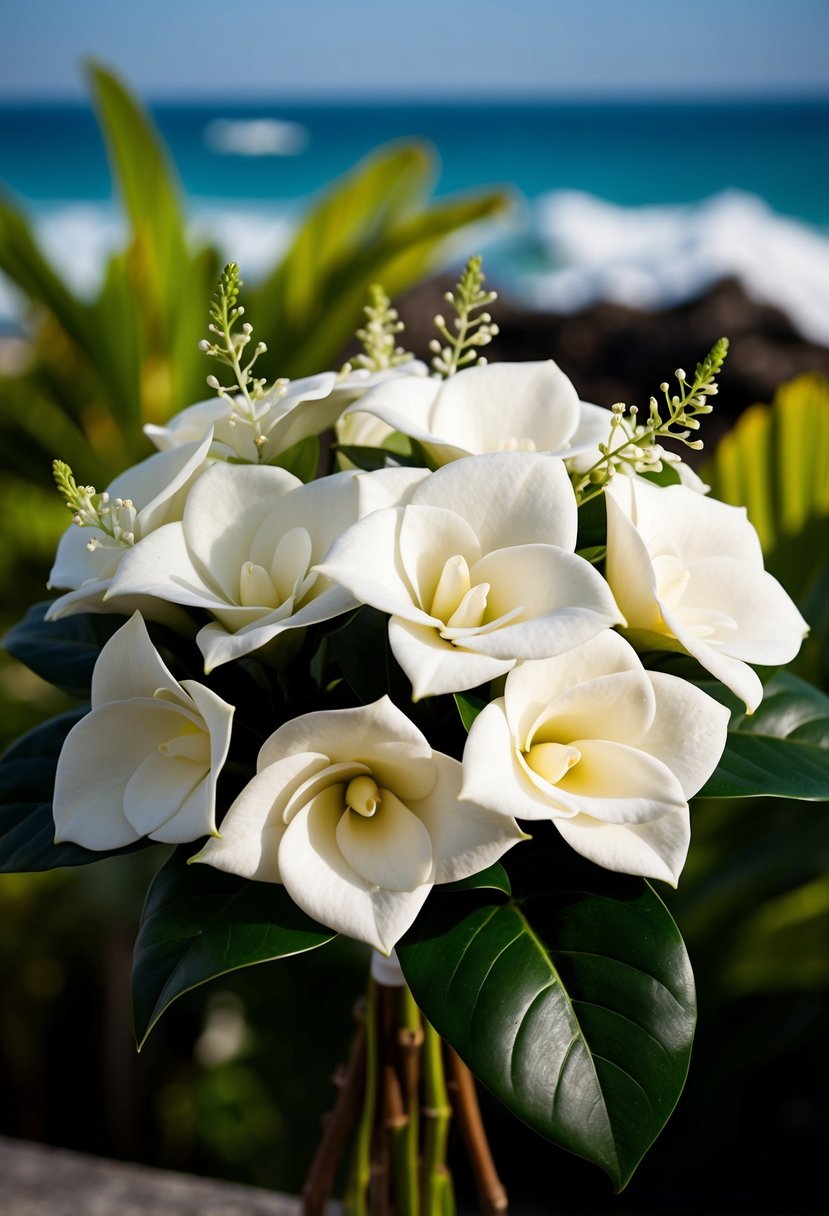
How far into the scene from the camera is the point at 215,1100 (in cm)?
171

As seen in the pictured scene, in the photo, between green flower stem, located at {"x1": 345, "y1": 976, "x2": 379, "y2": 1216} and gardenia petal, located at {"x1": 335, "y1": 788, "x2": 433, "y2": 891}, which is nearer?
gardenia petal, located at {"x1": 335, "y1": 788, "x2": 433, "y2": 891}

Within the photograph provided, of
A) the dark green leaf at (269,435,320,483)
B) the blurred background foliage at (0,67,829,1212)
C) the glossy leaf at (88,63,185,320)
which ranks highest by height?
the glossy leaf at (88,63,185,320)

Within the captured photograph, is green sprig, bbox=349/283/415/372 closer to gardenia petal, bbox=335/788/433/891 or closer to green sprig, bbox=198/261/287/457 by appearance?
green sprig, bbox=198/261/287/457

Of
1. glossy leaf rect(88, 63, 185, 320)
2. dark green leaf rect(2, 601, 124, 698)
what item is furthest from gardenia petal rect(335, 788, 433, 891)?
glossy leaf rect(88, 63, 185, 320)

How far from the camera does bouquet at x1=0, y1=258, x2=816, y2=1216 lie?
0.46m

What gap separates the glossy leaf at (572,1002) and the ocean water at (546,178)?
8.95 m

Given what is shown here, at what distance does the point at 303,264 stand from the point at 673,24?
13.3 m

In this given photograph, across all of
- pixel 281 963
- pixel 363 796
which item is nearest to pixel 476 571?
pixel 363 796

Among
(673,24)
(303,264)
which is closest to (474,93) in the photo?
(673,24)

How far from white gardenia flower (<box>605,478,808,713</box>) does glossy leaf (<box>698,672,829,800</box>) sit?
51 millimetres

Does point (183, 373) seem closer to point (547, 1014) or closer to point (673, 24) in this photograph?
point (547, 1014)

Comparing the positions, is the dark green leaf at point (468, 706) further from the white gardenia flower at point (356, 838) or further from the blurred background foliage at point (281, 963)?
the blurred background foliage at point (281, 963)

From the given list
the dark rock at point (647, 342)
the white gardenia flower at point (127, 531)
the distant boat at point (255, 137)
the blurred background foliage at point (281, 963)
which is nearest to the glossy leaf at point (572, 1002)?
the white gardenia flower at point (127, 531)

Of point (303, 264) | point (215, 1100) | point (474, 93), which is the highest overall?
point (474, 93)
